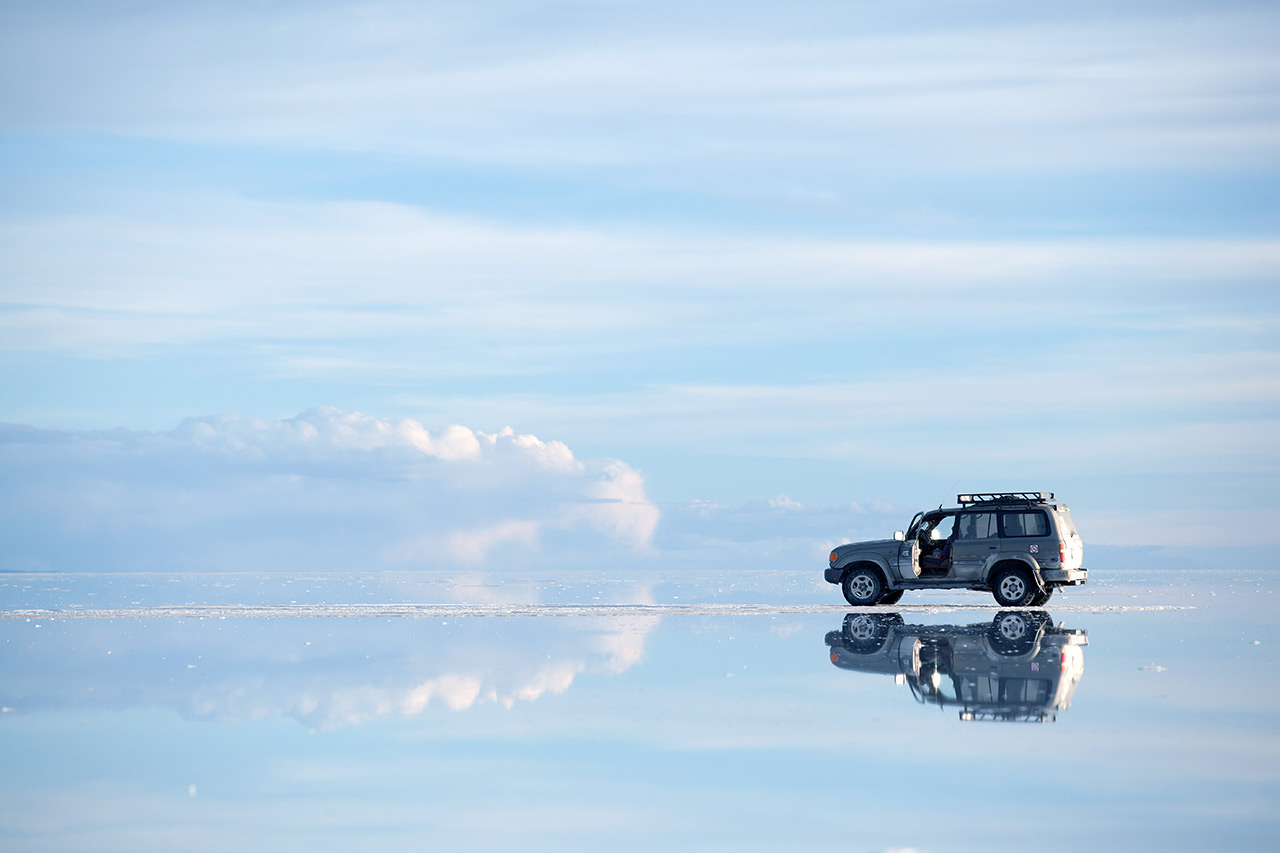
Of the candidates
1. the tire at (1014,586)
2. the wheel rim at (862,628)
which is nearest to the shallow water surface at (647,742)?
the wheel rim at (862,628)

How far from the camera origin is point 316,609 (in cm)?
2903

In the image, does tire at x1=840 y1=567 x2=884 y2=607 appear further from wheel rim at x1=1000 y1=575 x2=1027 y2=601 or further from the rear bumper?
the rear bumper

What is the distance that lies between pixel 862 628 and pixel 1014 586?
→ 5.94 metres

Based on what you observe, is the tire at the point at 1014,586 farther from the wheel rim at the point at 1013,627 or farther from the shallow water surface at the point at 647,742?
the shallow water surface at the point at 647,742

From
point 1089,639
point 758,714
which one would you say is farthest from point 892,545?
point 758,714

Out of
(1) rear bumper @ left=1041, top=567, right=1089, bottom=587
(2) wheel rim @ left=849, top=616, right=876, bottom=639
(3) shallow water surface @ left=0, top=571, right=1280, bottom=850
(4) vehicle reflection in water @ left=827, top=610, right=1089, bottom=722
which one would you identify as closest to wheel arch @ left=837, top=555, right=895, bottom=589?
(2) wheel rim @ left=849, top=616, right=876, bottom=639

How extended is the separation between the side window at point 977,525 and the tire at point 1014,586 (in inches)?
30.1

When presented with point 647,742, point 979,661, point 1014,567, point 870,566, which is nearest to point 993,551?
point 1014,567

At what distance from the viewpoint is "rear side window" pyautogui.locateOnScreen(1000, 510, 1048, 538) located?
83.9 feet

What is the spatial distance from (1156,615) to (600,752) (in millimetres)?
18186

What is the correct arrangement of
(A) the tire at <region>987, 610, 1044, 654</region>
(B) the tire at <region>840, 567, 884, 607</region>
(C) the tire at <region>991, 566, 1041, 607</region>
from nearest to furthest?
(A) the tire at <region>987, 610, 1044, 654</region>
(C) the tire at <region>991, 566, 1041, 607</region>
(B) the tire at <region>840, 567, 884, 607</region>

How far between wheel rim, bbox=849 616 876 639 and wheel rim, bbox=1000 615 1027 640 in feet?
6.36

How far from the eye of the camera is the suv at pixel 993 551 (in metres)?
25.5

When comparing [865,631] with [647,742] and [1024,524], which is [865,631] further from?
[647,742]
